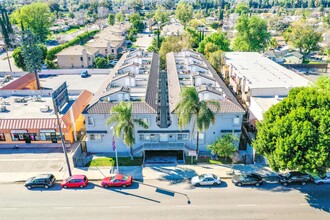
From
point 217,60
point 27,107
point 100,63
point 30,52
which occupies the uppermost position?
point 30,52

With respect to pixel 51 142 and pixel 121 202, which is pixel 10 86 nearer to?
pixel 51 142

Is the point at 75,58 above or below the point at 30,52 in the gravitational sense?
below

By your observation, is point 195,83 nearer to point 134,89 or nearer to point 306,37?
point 134,89

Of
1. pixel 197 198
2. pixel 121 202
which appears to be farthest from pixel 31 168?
pixel 197 198

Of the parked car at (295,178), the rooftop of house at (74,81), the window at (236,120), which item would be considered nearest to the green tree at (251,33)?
the rooftop of house at (74,81)

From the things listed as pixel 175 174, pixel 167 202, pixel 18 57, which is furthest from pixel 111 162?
pixel 18 57

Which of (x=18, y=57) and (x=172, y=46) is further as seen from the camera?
(x=172, y=46)
